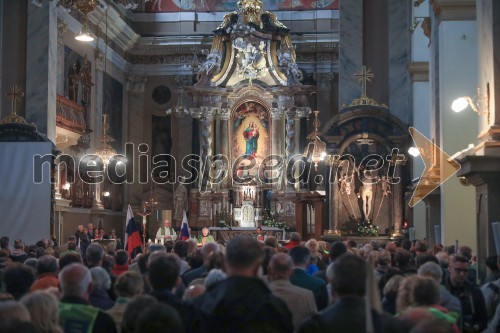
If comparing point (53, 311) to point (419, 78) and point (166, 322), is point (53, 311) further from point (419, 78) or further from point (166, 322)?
point (419, 78)

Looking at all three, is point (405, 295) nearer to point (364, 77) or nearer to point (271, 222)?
point (364, 77)

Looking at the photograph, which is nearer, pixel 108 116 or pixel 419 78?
pixel 419 78

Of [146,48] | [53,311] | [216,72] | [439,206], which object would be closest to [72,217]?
[216,72]

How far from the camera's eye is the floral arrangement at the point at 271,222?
3469 centimetres

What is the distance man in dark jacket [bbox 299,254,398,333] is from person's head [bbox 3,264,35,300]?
3101 mm

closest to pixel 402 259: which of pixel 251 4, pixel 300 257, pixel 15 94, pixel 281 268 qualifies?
pixel 300 257

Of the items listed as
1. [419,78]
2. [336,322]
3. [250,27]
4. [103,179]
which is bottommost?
[336,322]

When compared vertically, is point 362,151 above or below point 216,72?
below

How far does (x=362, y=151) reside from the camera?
2994 centimetres

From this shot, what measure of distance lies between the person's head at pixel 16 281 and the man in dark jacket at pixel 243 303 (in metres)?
2.41

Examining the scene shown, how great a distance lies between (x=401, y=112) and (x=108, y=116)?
40.4 feet

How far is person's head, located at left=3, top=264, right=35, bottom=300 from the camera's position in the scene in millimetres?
8016

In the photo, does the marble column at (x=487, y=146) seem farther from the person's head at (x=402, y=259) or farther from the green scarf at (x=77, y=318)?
the green scarf at (x=77, y=318)

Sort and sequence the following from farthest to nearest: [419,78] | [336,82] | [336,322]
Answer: [336,82] < [419,78] < [336,322]
